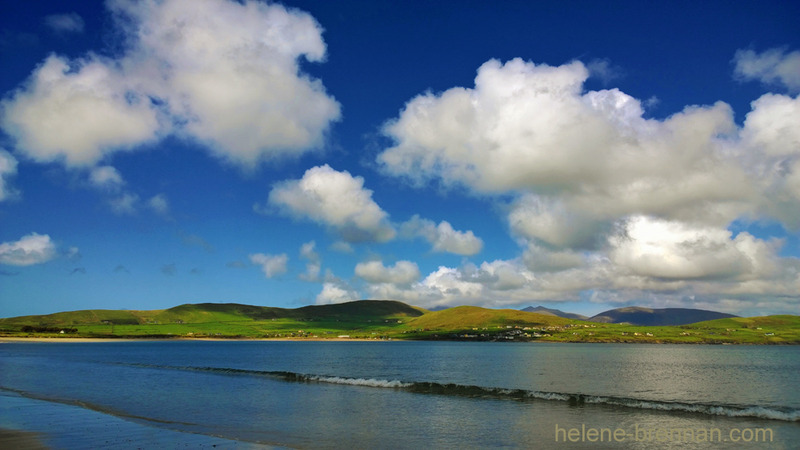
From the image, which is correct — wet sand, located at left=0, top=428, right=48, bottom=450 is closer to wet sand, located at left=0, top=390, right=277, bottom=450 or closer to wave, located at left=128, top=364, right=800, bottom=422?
wet sand, located at left=0, top=390, right=277, bottom=450

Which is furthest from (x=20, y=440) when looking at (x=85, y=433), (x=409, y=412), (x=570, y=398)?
(x=570, y=398)

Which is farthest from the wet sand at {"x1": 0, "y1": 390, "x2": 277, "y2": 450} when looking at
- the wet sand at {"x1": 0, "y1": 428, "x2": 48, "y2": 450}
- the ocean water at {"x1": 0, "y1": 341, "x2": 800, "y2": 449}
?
the ocean water at {"x1": 0, "y1": 341, "x2": 800, "y2": 449}

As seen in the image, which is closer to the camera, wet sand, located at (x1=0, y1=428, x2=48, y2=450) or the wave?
wet sand, located at (x1=0, y1=428, x2=48, y2=450)

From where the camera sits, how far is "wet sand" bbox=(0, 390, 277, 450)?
28.5 m

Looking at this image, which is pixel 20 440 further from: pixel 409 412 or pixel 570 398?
pixel 570 398

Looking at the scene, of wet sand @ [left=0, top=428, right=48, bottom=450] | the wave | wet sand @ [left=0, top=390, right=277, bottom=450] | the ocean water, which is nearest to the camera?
wet sand @ [left=0, top=428, right=48, bottom=450]

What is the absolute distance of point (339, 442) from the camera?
30.7m

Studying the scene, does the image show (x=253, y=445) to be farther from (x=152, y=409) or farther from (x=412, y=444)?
(x=152, y=409)

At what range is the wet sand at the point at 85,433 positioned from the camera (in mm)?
28469

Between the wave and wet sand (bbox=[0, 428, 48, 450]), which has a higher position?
wet sand (bbox=[0, 428, 48, 450])

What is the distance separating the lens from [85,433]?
31.7 metres

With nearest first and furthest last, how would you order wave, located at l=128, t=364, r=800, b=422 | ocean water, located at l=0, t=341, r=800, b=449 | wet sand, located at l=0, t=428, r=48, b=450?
wet sand, located at l=0, t=428, r=48, b=450 → ocean water, located at l=0, t=341, r=800, b=449 → wave, located at l=128, t=364, r=800, b=422

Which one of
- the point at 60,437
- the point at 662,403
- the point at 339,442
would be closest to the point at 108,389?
the point at 60,437

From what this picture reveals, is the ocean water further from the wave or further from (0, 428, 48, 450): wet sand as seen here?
(0, 428, 48, 450): wet sand
